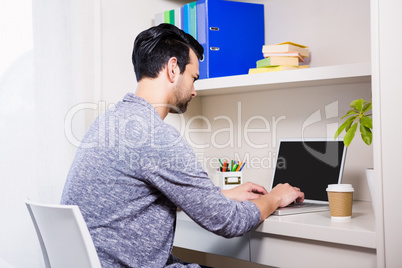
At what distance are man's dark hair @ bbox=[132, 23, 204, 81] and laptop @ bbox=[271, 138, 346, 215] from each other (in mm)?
660

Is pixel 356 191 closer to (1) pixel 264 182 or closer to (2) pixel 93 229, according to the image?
(1) pixel 264 182

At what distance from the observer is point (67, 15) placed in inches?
73.1

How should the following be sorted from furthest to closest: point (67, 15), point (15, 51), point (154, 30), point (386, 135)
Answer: point (67, 15) → point (15, 51) → point (154, 30) → point (386, 135)

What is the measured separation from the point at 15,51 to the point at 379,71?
1235 mm

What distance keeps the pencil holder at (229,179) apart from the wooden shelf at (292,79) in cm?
38

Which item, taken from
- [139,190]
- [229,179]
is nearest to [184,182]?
[139,190]

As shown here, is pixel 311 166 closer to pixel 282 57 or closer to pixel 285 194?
pixel 285 194

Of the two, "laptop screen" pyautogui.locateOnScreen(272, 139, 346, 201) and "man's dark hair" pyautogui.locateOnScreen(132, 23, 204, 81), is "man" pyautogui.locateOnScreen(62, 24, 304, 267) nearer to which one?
"man's dark hair" pyautogui.locateOnScreen(132, 23, 204, 81)

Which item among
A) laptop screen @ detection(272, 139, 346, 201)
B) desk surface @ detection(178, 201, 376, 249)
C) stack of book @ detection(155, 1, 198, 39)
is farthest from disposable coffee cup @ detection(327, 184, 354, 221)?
stack of book @ detection(155, 1, 198, 39)

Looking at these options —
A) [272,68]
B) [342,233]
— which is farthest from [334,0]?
[342,233]

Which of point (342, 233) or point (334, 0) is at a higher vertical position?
point (334, 0)

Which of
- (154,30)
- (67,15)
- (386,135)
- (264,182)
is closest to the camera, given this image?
(386,135)

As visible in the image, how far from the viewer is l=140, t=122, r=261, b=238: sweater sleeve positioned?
4.17 feet

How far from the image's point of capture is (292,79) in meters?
1.86
